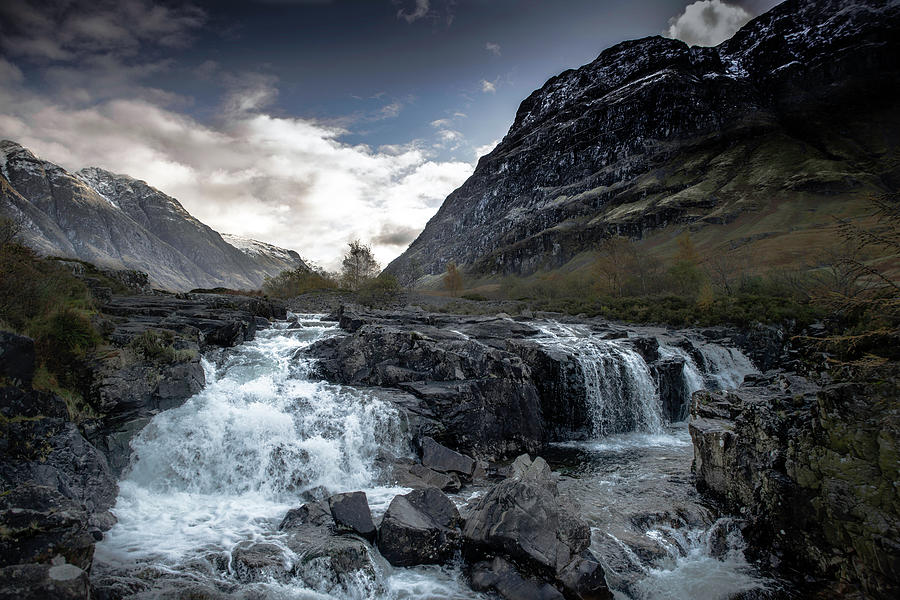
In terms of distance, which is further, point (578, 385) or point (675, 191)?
point (675, 191)

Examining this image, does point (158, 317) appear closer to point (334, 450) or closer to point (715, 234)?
point (334, 450)

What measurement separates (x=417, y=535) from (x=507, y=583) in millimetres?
2403

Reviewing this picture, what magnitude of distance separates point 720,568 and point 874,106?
20123 centimetres

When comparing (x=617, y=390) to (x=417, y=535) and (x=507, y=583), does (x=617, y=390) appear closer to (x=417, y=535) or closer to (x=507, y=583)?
(x=507, y=583)

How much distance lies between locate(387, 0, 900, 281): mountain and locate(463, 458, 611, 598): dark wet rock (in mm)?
93258

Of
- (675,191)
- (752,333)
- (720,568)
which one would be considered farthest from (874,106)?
(720,568)

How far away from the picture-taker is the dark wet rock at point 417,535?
9758 millimetres

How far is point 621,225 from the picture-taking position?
428 ft

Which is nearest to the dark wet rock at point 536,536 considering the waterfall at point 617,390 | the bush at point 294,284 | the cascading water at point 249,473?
the cascading water at point 249,473

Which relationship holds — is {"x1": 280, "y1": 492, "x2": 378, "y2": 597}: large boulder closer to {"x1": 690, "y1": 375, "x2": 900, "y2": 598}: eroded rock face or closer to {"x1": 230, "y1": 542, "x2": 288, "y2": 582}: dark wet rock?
{"x1": 230, "y1": 542, "x2": 288, "y2": 582}: dark wet rock

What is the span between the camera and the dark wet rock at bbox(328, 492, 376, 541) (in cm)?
1036

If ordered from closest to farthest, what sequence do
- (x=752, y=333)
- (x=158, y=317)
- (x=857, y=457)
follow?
(x=857, y=457)
(x=158, y=317)
(x=752, y=333)

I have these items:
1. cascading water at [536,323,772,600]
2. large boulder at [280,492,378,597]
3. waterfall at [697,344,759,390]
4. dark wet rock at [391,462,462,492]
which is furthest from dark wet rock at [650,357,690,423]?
large boulder at [280,492,378,597]

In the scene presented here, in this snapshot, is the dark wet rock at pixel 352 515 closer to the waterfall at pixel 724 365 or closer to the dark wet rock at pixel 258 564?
the dark wet rock at pixel 258 564
